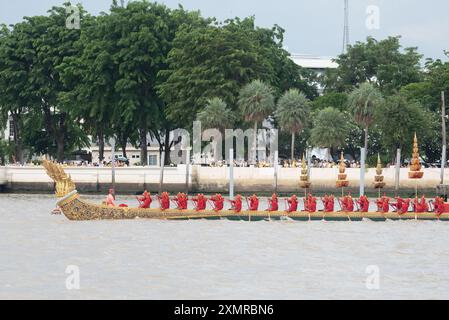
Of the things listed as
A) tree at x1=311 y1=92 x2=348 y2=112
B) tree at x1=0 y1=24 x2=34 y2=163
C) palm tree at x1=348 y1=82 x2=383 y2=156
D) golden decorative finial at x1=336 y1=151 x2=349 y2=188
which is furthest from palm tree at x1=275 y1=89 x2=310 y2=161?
tree at x1=0 y1=24 x2=34 y2=163

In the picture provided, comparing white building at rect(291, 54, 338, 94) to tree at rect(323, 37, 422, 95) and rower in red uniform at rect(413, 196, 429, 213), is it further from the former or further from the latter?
rower in red uniform at rect(413, 196, 429, 213)

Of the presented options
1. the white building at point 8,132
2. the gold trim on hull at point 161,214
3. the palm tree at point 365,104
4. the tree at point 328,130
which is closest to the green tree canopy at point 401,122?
the palm tree at point 365,104

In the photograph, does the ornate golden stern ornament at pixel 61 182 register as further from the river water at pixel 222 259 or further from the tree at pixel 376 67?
the tree at pixel 376 67

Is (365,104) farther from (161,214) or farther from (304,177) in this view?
(161,214)

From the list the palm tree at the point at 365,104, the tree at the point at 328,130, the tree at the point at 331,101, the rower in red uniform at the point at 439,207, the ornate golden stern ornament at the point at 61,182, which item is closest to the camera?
the ornate golden stern ornament at the point at 61,182

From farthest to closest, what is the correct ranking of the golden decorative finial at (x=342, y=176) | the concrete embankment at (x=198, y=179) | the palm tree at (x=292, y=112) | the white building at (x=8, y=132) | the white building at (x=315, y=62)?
the white building at (x=315, y=62) < the white building at (x=8, y=132) < the palm tree at (x=292, y=112) < the concrete embankment at (x=198, y=179) < the golden decorative finial at (x=342, y=176)

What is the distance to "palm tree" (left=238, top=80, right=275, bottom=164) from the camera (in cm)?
9300

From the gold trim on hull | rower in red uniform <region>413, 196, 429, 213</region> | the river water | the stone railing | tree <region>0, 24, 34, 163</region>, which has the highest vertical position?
tree <region>0, 24, 34, 163</region>

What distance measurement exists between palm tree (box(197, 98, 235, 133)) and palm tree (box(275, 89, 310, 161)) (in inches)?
183

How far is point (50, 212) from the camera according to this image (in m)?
73.2

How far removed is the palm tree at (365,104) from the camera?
311 ft

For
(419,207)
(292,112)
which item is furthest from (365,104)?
(419,207)

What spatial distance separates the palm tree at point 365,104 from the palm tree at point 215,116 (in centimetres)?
985
